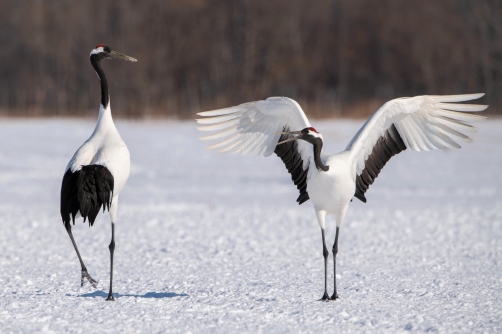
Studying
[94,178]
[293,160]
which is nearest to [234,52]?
[293,160]

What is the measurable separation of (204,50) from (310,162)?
3201cm

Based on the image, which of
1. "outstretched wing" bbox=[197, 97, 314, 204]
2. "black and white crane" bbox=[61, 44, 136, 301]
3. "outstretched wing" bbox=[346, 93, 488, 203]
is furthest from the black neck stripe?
"outstretched wing" bbox=[346, 93, 488, 203]

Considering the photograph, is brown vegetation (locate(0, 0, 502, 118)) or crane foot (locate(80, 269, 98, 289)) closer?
crane foot (locate(80, 269, 98, 289))

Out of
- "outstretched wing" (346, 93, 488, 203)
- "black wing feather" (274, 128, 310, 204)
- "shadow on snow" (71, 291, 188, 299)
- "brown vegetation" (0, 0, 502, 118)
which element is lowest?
"shadow on snow" (71, 291, 188, 299)

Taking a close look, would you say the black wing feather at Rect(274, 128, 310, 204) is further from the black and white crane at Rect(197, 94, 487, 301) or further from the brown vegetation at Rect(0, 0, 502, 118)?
the brown vegetation at Rect(0, 0, 502, 118)

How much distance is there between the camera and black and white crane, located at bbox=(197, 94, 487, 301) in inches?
232

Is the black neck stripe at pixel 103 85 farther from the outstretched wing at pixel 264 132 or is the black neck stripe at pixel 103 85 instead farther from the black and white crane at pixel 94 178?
the outstretched wing at pixel 264 132

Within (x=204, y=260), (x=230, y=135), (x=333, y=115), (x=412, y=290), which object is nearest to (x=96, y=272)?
(x=204, y=260)

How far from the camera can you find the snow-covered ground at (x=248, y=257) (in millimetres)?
5223

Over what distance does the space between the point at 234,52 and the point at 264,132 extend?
31011 mm

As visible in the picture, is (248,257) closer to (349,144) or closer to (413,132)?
(349,144)

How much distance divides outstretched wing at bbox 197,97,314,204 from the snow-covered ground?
1.11 meters

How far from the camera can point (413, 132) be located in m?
6.48

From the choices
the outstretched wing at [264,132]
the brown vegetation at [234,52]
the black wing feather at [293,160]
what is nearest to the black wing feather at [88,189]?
the outstretched wing at [264,132]
